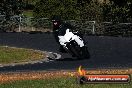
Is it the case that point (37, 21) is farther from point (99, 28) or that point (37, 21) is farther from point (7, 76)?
point (7, 76)

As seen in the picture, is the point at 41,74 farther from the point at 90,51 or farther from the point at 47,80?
the point at 90,51

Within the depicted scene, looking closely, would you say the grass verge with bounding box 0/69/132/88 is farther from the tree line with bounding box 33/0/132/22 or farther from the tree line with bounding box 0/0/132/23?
the tree line with bounding box 0/0/132/23

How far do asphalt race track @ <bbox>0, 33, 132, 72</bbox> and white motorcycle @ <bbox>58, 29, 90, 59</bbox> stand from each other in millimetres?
380

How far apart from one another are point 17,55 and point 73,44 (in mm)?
3819

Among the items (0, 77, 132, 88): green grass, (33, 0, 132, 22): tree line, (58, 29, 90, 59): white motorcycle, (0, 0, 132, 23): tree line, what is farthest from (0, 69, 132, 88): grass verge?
(0, 0, 132, 23): tree line

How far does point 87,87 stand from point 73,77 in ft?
8.19

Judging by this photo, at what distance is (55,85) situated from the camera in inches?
559

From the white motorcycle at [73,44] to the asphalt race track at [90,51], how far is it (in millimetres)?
380

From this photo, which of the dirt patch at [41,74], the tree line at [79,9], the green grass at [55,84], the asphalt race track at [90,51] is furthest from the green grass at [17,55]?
the tree line at [79,9]

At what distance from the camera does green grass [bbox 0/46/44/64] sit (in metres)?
23.2

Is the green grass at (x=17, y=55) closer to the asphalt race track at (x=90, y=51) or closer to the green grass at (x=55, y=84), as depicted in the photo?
the asphalt race track at (x=90, y=51)

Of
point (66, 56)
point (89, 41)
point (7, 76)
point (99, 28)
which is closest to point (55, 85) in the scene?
point (7, 76)

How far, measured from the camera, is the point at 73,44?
871 inches

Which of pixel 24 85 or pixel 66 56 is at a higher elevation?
pixel 24 85
